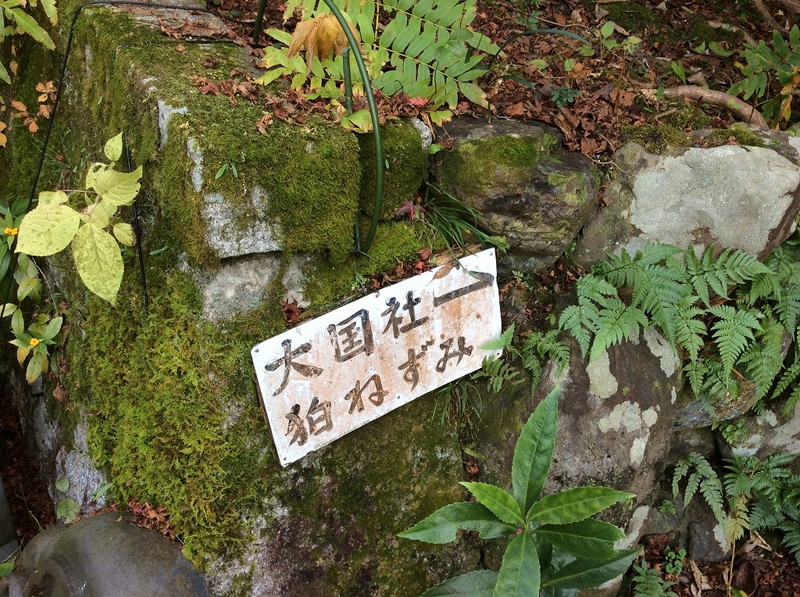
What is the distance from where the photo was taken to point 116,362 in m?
2.85

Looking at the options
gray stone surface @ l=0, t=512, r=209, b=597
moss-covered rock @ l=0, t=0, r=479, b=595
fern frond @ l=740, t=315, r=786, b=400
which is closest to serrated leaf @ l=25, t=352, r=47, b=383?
moss-covered rock @ l=0, t=0, r=479, b=595

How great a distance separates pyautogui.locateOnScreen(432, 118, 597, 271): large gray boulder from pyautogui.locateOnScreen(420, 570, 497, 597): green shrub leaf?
1669 millimetres

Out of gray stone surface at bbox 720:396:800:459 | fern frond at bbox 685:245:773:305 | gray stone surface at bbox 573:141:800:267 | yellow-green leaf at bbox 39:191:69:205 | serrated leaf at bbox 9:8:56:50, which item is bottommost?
gray stone surface at bbox 720:396:800:459

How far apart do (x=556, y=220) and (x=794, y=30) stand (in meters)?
2.51

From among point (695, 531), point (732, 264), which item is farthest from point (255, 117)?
point (695, 531)

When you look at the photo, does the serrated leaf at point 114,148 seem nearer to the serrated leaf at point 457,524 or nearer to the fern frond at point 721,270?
the serrated leaf at point 457,524

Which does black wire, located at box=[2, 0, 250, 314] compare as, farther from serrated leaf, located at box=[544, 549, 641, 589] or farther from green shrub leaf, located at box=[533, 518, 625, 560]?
serrated leaf, located at box=[544, 549, 641, 589]

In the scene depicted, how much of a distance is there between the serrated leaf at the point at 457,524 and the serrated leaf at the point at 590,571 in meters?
0.28

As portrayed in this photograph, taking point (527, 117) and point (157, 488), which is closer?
point (157, 488)

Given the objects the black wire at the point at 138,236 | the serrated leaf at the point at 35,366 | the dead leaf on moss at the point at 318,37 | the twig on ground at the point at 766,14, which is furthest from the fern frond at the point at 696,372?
the serrated leaf at the point at 35,366

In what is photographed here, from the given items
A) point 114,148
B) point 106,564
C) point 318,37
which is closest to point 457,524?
point 106,564

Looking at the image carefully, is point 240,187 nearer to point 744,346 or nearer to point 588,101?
point 588,101

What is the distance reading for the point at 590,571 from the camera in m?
2.33

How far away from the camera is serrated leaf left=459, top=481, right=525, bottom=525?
7.47 feet
